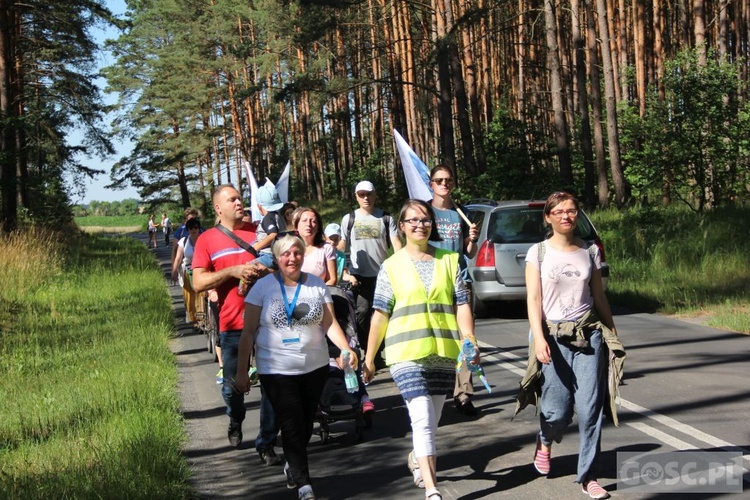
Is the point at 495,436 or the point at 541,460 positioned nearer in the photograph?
the point at 541,460

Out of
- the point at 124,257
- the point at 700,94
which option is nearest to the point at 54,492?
the point at 700,94

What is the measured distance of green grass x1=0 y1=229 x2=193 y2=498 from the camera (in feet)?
20.2

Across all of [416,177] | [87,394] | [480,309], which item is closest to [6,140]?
[480,309]

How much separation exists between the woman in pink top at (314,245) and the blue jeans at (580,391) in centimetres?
283

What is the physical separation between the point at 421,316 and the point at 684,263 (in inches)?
504

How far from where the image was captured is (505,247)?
1402 cm

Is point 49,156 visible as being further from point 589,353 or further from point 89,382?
point 589,353

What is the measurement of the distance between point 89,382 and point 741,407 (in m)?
6.43

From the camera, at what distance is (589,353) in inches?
222

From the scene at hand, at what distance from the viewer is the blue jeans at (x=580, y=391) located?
555 cm

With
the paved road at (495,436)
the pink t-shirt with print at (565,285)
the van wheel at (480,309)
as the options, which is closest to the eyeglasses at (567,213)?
the pink t-shirt with print at (565,285)

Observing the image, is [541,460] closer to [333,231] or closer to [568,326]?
[568,326]

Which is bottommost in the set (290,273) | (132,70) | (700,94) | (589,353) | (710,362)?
(710,362)

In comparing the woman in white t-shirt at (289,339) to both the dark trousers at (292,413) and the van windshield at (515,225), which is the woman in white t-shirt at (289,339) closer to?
the dark trousers at (292,413)
